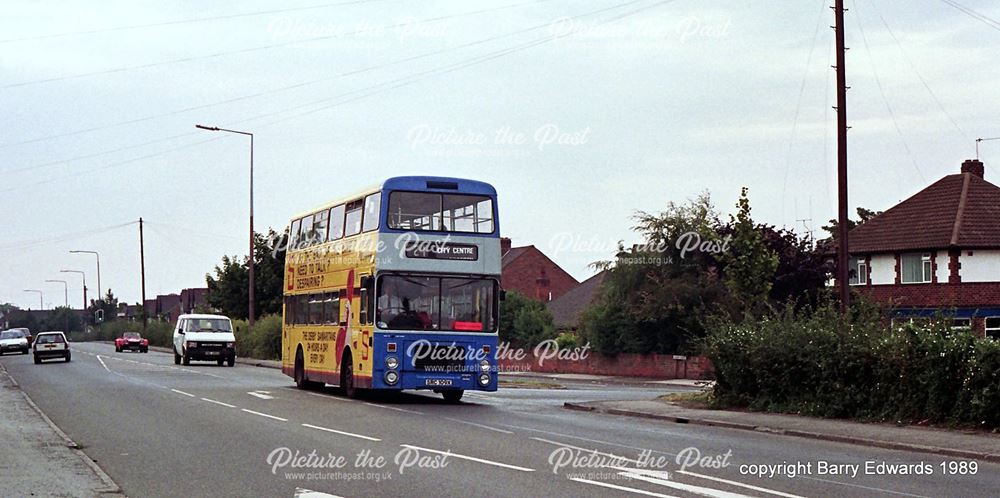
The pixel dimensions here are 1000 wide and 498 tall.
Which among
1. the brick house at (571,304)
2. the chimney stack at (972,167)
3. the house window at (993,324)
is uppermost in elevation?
the chimney stack at (972,167)

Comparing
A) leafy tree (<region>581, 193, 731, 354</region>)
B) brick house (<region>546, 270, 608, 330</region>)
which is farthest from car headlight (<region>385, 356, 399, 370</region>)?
brick house (<region>546, 270, 608, 330</region>)

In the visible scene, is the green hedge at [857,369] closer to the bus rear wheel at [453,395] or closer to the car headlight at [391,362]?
the bus rear wheel at [453,395]

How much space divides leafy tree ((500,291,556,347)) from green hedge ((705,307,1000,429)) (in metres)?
36.8

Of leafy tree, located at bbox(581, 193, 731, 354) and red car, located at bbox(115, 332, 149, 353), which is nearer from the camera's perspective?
leafy tree, located at bbox(581, 193, 731, 354)

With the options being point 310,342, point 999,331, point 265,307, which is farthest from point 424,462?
point 265,307

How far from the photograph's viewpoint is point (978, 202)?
56.0 meters

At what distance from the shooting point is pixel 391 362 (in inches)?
989

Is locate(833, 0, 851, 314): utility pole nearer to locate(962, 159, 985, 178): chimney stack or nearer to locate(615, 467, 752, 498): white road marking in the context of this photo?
locate(615, 467, 752, 498): white road marking

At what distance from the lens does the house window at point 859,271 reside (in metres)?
58.1

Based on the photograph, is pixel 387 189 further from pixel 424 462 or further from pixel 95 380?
pixel 95 380

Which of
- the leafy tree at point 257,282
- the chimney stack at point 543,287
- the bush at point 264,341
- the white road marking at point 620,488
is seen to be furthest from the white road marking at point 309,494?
the chimney stack at point 543,287

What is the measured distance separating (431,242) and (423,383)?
9.32 ft

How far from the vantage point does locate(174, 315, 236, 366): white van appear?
51656 millimetres

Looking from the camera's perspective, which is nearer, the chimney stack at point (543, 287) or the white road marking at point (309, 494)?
the white road marking at point (309, 494)
